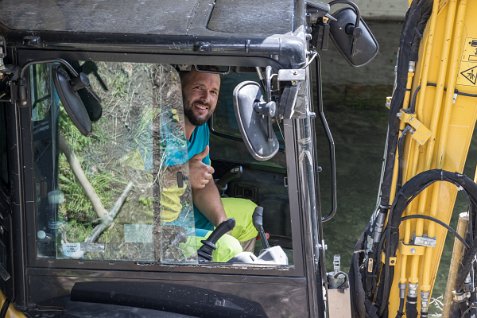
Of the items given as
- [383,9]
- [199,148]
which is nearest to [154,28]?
[199,148]

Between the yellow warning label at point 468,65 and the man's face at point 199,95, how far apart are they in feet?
3.18

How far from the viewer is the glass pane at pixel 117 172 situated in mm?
2873

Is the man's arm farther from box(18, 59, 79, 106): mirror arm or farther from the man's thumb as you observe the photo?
box(18, 59, 79, 106): mirror arm

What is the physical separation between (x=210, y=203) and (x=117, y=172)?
17.1 inches

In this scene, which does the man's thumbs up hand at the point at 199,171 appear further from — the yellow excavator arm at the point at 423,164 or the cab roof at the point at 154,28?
the yellow excavator arm at the point at 423,164

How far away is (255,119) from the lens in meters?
2.60

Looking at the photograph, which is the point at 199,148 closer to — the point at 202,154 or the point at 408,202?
the point at 202,154

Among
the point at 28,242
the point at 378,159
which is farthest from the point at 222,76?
the point at 378,159

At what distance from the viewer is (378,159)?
27.7 ft

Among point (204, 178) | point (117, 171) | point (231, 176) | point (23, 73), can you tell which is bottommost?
point (231, 176)

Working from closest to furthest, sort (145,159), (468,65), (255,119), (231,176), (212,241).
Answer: (255,119) < (145,159) < (212,241) < (468,65) < (231,176)

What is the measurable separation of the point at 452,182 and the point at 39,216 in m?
1.60

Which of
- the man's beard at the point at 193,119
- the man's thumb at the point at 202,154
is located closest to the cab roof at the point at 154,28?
the man's beard at the point at 193,119

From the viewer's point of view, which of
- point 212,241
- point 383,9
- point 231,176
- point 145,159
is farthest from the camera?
point 383,9
